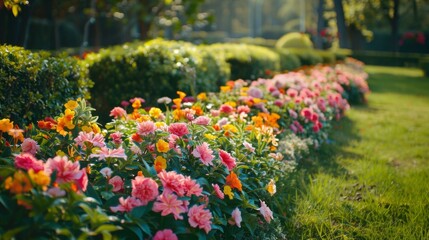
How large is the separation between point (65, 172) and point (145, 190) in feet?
1.21

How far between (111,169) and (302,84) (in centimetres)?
434

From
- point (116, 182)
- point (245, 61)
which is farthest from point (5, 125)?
point (245, 61)

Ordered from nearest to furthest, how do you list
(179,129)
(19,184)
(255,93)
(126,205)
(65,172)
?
(19,184), (65,172), (126,205), (179,129), (255,93)

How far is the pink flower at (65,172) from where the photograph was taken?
194cm

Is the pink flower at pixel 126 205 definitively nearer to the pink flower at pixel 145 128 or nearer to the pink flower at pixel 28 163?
the pink flower at pixel 28 163

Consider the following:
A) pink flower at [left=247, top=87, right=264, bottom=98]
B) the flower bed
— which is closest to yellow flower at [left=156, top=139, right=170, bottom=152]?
the flower bed

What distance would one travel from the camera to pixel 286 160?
13.9 feet

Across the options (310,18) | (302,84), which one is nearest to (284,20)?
(310,18)

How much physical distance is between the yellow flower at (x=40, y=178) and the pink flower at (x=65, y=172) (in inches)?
4.1

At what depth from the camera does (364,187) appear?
413cm

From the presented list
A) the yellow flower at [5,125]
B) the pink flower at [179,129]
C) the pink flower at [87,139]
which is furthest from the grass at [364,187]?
the yellow flower at [5,125]

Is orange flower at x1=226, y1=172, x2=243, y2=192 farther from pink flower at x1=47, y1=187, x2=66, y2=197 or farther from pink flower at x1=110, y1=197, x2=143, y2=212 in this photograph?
pink flower at x1=47, y1=187, x2=66, y2=197

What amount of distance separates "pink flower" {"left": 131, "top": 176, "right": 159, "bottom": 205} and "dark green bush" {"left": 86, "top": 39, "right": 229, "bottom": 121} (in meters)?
3.34

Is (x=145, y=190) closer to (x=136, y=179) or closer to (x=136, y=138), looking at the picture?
(x=136, y=179)
